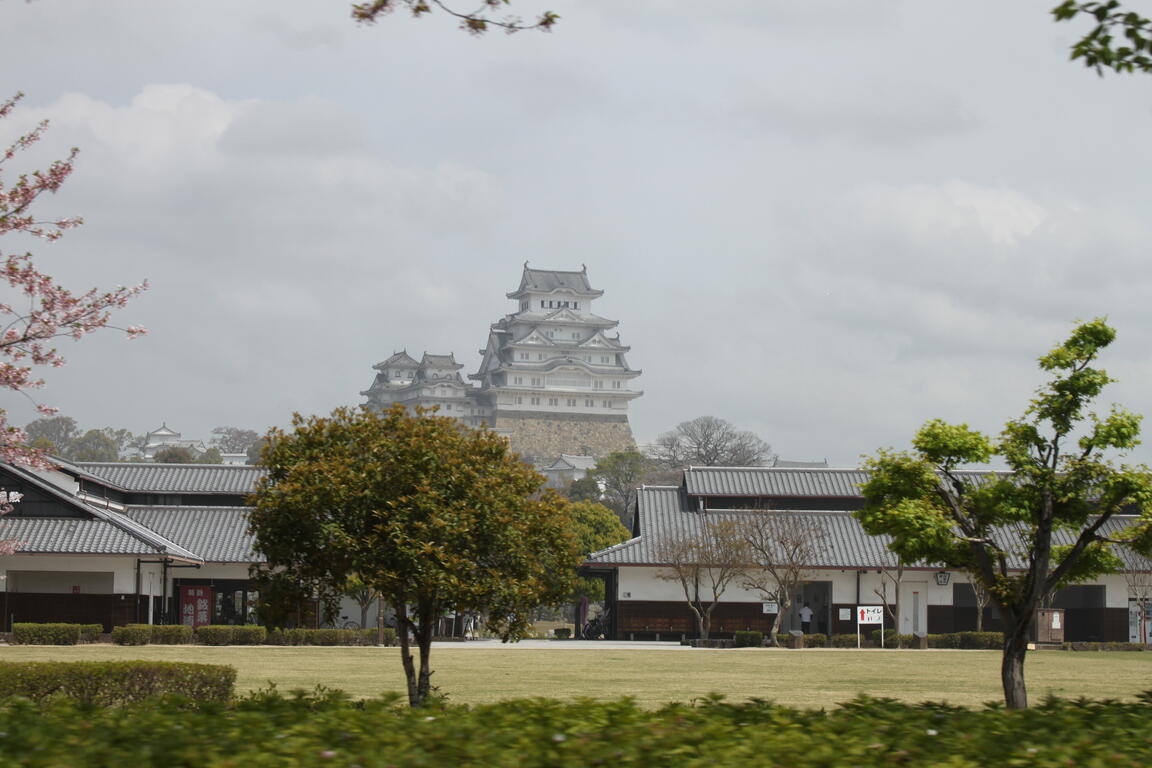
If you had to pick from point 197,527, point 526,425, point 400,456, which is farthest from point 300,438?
point 526,425

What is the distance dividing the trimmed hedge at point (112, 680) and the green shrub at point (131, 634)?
82.8 ft

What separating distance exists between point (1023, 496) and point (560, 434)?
12469cm

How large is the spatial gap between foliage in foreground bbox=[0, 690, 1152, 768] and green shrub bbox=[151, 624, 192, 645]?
122ft

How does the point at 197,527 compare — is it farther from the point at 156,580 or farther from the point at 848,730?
the point at 848,730

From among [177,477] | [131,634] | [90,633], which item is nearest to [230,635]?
[131,634]

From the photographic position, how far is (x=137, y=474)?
58.6 meters

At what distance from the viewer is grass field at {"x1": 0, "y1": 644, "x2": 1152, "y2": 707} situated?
24703mm

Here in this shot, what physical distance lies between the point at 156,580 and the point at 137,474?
9319mm

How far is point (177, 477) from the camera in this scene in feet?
190

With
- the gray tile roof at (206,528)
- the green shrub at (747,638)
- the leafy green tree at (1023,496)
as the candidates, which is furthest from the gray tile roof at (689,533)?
the leafy green tree at (1023,496)

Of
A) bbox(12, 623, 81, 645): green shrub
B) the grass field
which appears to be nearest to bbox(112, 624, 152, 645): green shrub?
the grass field

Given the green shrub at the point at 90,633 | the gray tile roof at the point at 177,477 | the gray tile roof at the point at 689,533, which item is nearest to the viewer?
the green shrub at the point at 90,633

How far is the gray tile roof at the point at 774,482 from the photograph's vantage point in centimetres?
5788

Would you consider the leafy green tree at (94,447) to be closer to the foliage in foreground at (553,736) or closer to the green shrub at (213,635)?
the green shrub at (213,635)
